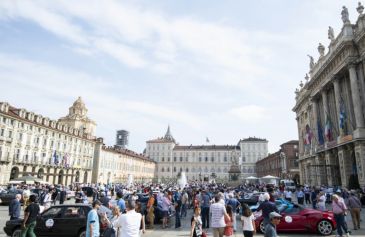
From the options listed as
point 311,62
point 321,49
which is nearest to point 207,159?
point 311,62

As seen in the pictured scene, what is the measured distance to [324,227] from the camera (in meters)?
12.6

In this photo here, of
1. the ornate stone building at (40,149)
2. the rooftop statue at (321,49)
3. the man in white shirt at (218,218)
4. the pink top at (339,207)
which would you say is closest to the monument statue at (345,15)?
the rooftop statue at (321,49)

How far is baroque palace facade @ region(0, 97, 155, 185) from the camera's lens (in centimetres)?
5300

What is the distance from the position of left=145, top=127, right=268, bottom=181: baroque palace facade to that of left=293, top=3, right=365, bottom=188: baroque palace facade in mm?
79188

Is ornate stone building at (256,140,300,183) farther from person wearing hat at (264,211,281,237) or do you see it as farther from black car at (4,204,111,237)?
person wearing hat at (264,211,281,237)

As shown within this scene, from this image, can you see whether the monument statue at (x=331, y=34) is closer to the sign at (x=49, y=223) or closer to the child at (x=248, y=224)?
the child at (x=248, y=224)

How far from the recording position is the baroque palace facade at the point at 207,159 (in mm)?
127125

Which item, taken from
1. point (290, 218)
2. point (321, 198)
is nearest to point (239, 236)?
point (290, 218)

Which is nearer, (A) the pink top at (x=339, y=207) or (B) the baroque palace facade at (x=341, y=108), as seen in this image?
(A) the pink top at (x=339, y=207)

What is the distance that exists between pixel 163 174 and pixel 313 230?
124m

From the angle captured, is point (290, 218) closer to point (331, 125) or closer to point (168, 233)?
point (168, 233)

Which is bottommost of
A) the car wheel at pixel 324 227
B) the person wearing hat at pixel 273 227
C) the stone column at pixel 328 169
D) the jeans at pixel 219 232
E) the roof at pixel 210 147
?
the car wheel at pixel 324 227

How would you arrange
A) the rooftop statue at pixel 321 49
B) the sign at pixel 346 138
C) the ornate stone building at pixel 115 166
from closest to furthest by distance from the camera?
the sign at pixel 346 138 < the rooftop statue at pixel 321 49 < the ornate stone building at pixel 115 166

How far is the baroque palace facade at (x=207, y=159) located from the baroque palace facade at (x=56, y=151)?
33488 mm
